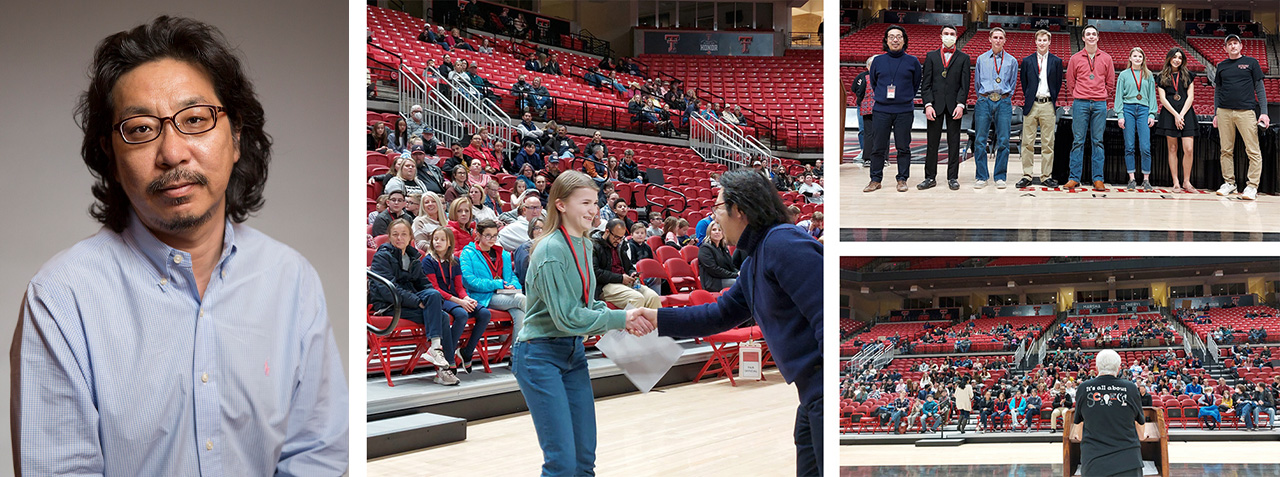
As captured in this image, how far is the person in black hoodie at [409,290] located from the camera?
3135 millimetres

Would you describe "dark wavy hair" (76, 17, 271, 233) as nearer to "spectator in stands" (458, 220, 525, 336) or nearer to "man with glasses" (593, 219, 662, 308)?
"spectator in stands" (458, 220, 525, 336)

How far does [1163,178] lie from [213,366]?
6.85 metres

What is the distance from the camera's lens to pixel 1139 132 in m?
6.21

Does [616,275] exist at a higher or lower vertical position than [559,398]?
higher

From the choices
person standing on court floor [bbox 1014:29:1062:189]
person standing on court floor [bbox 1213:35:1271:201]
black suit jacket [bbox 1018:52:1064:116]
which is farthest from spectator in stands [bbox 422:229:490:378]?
person standing on court floor [bbox 1213:35:1271:201]

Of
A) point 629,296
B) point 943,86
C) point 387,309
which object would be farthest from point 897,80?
point 387,309

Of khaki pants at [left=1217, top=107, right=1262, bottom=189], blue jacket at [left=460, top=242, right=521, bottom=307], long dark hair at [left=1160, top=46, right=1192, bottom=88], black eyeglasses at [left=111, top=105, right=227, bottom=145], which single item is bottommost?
blue jacket at [left=460, top=242, right=521, bottom=307]

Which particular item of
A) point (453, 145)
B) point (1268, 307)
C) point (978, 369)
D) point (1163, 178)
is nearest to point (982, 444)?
point (978, 369)

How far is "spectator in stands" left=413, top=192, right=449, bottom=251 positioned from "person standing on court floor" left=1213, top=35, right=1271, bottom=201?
5.31 metres

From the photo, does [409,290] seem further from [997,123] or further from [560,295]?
[997,123]

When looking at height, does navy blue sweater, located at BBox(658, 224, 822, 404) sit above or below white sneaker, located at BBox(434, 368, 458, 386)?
above

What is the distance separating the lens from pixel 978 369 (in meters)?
8.23

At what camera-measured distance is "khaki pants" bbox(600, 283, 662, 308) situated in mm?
2848

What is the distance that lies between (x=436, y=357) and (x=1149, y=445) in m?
3.78
